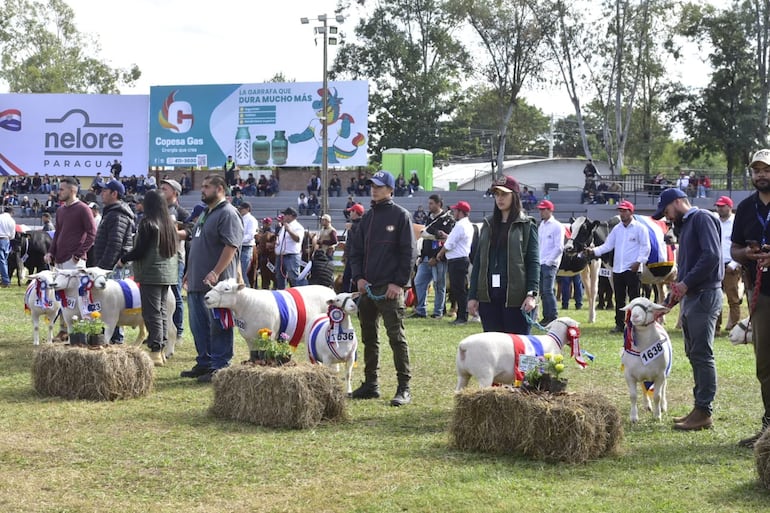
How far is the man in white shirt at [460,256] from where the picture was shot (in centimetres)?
1587

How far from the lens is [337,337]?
9062 millimetres

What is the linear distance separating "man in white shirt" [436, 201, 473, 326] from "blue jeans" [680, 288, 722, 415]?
813cm

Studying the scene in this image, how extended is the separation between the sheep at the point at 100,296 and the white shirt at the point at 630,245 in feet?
21.5

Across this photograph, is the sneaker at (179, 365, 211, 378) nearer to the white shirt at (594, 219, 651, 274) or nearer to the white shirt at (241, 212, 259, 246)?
the white shirt at (594, 219, 651, 274)

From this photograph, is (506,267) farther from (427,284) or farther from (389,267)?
(427,284)

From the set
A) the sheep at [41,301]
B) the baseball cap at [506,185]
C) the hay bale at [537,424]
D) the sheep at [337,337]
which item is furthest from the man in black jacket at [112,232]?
the hay bale at [537,424]

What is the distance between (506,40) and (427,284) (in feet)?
113

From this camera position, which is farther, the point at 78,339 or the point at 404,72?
the point at 404,72

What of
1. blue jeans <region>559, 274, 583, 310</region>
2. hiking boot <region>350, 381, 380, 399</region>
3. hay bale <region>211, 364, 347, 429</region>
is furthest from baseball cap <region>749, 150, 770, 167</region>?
blue jeans <region>559, 274, 583, 310</region>

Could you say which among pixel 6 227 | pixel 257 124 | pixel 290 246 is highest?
pixel 257 124

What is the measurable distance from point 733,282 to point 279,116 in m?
33.8

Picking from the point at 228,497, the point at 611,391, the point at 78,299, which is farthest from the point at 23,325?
the point at 228,497

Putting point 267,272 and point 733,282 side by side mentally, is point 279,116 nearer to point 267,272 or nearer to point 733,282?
point 267,272

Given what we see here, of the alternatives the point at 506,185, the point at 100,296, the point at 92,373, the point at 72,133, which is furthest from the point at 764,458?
the point at 72,133
